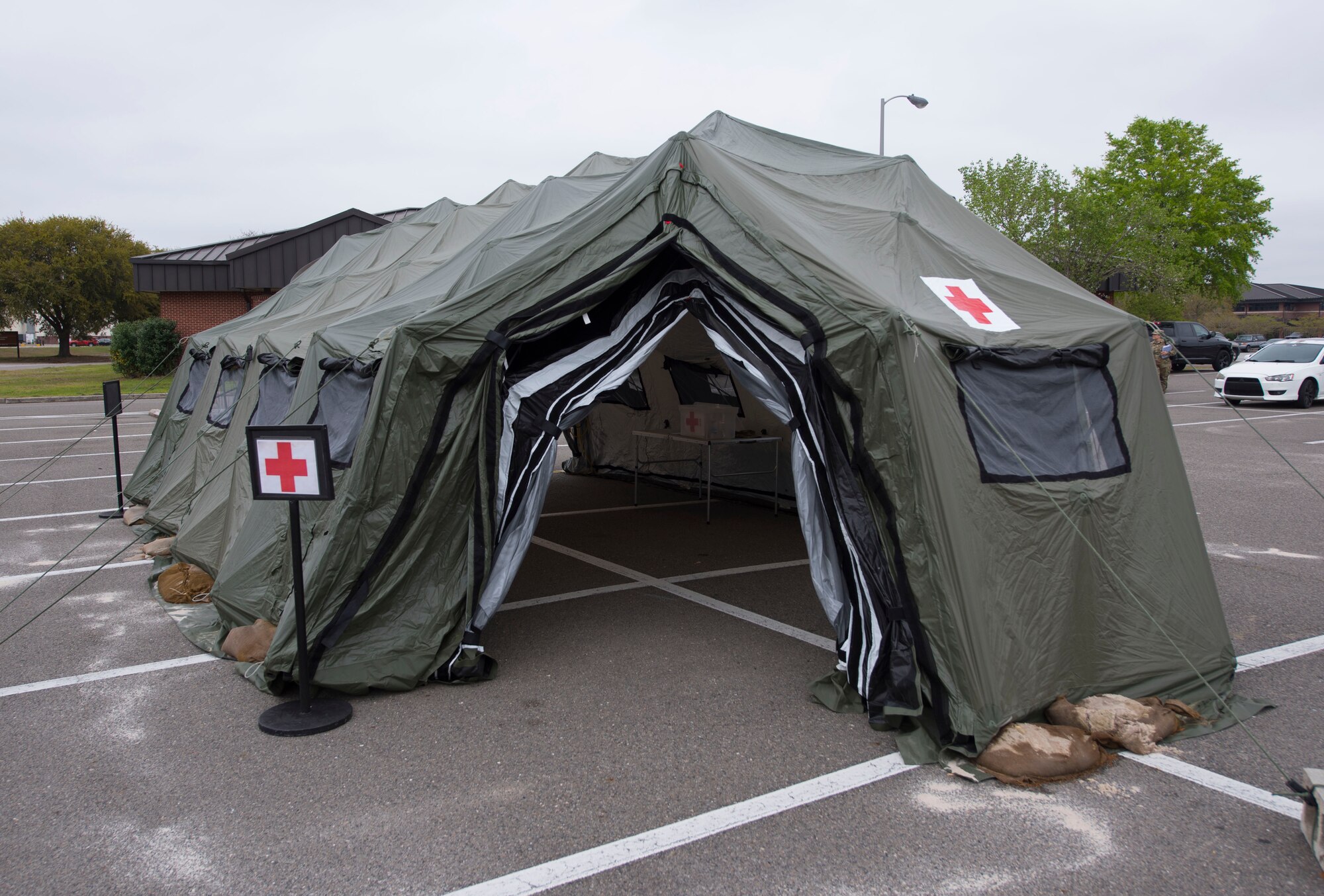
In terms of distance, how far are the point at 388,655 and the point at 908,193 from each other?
5.05m

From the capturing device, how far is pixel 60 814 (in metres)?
3.78

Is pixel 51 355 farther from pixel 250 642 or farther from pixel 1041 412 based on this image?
pixel 1041 412

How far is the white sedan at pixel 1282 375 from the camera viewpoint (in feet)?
67.7

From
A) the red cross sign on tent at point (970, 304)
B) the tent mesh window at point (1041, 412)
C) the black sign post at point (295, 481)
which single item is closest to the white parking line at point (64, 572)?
the black sign post at point (295, 481)

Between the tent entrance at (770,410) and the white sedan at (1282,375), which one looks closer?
the tent entrance at (770,410)

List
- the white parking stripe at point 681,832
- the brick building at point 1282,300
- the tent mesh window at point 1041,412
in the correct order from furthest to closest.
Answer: the brick building at point 1282,300 < the tent mesh window at point 1041,412 < the white parking stripe at point 681,832

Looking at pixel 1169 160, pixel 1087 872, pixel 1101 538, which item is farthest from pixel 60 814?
pixel 1169 160

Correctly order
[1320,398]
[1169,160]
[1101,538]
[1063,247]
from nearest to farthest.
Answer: [1101,538] → [1320,398] → [1063,247] → [1169,160]

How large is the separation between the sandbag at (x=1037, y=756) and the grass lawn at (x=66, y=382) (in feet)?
81.3

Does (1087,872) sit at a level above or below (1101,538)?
below

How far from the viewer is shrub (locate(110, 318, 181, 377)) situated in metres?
28.3

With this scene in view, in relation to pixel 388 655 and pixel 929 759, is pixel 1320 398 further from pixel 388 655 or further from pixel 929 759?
pixel 388 655

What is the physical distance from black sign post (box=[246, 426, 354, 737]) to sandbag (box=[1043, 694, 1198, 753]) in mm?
3697

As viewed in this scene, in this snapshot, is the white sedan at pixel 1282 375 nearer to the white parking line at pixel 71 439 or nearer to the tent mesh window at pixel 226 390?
the tent mesh window at pixel 226 390
